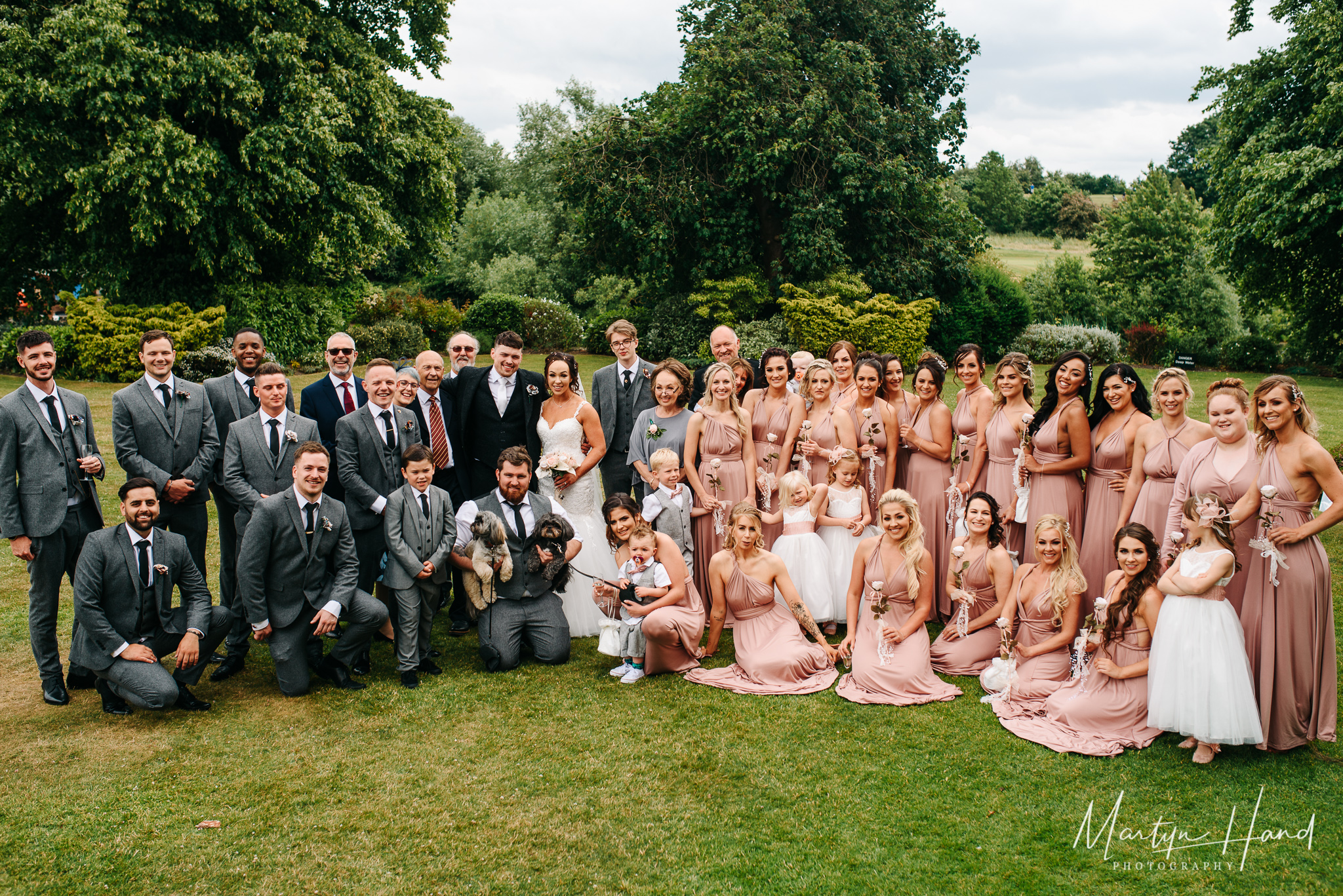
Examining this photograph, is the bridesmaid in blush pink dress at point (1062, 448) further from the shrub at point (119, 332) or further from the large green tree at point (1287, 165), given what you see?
the shrub at point (119, 332)

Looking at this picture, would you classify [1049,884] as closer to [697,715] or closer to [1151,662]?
[1151,662]

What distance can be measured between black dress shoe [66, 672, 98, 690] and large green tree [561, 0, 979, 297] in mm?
19400

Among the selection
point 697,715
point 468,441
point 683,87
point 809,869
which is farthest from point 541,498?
point 683,87

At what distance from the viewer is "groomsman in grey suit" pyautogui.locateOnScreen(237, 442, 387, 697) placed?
576 centimetres

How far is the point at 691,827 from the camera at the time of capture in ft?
14.4

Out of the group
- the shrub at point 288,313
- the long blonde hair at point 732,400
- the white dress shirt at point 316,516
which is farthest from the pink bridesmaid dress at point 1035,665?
the shrub at point 288,313

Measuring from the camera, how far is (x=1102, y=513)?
6.38 m

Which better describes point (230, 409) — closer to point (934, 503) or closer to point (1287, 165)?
point (934, 503)

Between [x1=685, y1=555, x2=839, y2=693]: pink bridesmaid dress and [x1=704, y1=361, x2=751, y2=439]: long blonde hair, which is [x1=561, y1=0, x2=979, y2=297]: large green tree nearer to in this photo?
[x1=704, y1=361, x2=751, y2=439]: long blonde hair

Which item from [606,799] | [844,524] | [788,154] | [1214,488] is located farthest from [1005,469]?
[788,154]

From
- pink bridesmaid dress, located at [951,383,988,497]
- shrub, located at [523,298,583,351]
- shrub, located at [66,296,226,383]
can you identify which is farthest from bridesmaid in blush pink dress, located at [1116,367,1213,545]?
shrub, located at [523,298,583,351]

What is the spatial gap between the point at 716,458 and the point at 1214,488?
3549mm

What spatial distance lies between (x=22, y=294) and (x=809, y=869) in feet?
87.1

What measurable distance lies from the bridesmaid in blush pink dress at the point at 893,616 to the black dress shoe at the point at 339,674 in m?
3.36
